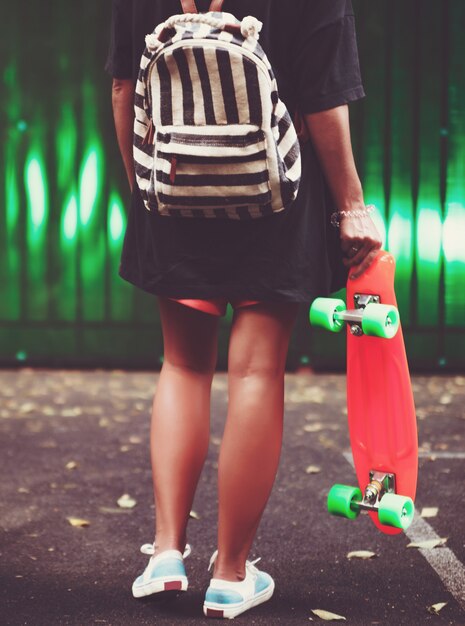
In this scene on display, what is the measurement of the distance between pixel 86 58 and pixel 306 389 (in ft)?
9.33

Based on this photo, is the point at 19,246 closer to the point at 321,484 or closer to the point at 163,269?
the point at 321,484

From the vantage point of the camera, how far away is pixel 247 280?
8.95 feet

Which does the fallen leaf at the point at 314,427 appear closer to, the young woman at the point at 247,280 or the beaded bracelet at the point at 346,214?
the young woman at the point at 247,280

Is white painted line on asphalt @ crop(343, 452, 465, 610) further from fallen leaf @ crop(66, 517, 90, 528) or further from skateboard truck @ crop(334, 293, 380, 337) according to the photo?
fallen leaf @ crop(66, 517, 90, 528)

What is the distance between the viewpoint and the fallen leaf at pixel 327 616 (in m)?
2.81

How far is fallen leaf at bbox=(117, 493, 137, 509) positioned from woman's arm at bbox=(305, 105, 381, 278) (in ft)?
5.24

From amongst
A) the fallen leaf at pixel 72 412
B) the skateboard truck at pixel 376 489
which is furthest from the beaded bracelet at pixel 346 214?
the fallen leaf at pixel 72 412

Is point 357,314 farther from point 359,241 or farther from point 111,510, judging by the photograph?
point 111,510

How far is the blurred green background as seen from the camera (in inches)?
292

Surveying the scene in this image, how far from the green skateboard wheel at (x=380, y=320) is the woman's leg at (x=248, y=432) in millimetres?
217

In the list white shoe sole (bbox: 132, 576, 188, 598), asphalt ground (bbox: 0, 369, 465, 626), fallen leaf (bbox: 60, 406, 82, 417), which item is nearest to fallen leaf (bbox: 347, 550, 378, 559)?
asphalt ground (bbox: 0, 369, 465, 626)

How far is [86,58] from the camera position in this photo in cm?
750

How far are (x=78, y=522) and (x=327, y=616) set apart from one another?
50.4 inches

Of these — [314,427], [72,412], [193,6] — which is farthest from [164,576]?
[72,412]
